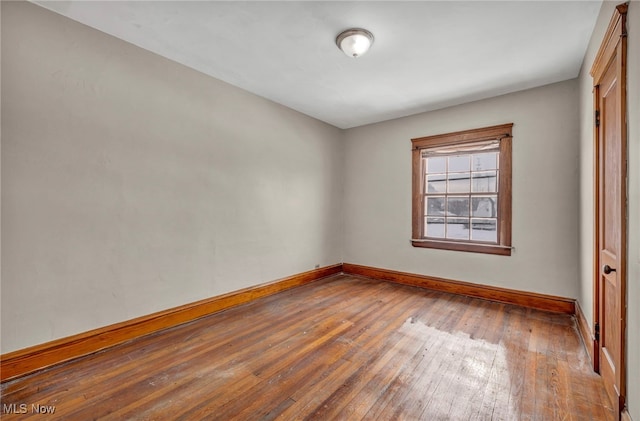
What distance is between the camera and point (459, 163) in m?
4.11

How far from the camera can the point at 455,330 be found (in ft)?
9.19

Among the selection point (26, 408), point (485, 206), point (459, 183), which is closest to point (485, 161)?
point (459, 183)

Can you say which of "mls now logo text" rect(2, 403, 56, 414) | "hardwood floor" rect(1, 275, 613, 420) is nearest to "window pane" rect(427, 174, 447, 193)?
"hardwood floor" rect(1, 275, 613, 420)

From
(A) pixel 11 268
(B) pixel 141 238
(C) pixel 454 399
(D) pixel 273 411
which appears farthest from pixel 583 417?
(A) pixel 11 268

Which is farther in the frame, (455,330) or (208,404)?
(455,330)

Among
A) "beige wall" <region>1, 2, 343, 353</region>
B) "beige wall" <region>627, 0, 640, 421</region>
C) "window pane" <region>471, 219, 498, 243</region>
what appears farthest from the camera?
"window pane" <region>471, 219, 498, 243</region>

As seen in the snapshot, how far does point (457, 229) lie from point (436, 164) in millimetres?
1051

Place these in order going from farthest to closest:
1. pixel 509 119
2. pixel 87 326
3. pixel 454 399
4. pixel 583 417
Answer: pixel 509 119, pixel 87 326, pixel 454 399, pixel 583 417

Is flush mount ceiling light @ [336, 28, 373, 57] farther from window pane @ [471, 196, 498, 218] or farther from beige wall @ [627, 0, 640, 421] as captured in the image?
window pane @ [471, 196, 498, 218]

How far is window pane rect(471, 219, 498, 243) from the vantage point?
3785 mm

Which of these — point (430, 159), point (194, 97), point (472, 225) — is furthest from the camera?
point (430, 159)

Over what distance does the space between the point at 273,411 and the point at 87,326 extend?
1793 millimetres

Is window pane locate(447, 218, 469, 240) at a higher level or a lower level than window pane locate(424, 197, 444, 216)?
lower

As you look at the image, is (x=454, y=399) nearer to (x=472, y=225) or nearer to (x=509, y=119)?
(x=472, y=225)
